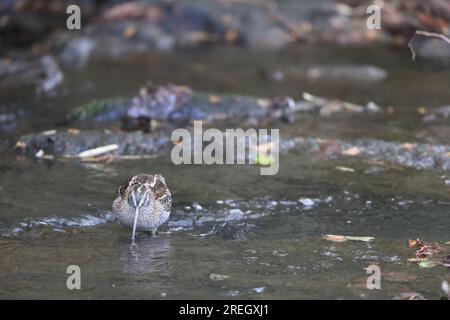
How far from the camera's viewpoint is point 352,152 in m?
9.10

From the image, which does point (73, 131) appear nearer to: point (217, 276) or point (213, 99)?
point (213, 99)

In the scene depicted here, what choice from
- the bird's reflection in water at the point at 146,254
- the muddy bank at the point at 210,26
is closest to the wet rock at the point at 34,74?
the muddy bank at the point at 210,26

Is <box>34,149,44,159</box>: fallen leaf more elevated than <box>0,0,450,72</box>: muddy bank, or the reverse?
<box>0,0,450,72</box>: muddy bank

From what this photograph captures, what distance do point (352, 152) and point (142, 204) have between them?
328cm

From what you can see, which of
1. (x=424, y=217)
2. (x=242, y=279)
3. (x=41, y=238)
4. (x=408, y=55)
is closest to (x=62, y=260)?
(x=41, y=238)

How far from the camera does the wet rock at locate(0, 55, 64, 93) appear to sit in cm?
1256

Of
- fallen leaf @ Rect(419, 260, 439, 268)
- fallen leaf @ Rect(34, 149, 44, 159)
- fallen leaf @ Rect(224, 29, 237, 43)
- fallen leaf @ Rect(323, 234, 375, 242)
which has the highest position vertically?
fallen leaf @ Rect(224, 29, 237, 43)

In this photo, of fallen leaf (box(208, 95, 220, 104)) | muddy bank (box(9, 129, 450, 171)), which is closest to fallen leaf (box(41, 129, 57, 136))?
muddy bank (box(9, 129, 450, 171))

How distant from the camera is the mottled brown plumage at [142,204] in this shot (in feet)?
21.7

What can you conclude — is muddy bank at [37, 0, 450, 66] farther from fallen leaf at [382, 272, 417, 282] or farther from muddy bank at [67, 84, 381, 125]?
fallen leaf at [382, 272, 417, 282]

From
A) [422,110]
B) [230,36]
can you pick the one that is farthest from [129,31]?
[422,110]

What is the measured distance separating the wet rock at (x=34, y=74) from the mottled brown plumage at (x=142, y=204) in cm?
597

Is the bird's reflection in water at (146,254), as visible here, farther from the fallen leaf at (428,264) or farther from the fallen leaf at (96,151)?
the fallen leaf at (96,151)

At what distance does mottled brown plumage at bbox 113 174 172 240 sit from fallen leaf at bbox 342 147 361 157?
112 inches
